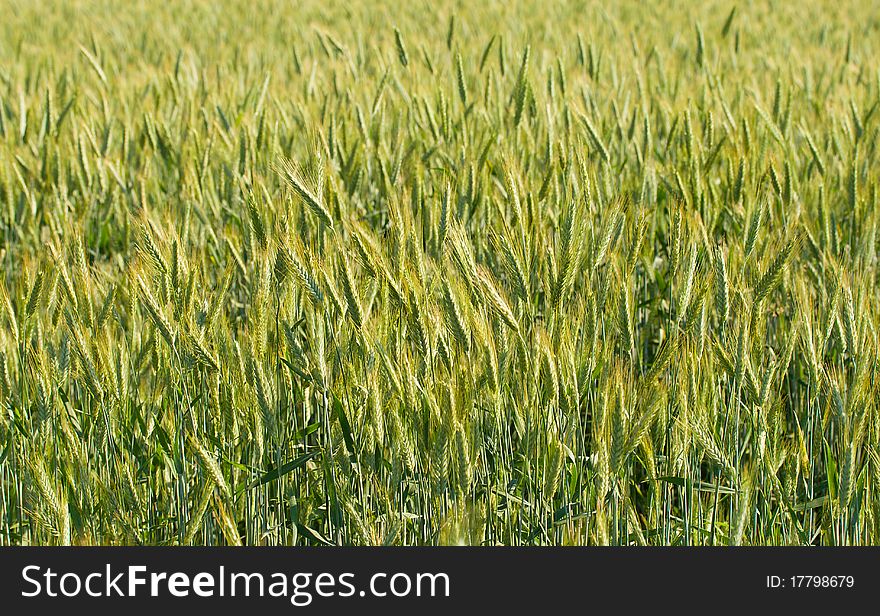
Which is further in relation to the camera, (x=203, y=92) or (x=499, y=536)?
(x=203, y=92)

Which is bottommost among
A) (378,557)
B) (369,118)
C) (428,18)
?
(378,557)

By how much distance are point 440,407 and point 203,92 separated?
2386mm

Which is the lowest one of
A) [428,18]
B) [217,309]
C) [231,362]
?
[231,362]

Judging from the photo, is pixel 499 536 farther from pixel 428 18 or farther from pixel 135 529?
pixel 428 18

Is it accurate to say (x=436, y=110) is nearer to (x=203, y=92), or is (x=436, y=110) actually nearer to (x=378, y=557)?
(x=203, y=92)

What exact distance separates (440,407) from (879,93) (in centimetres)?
223

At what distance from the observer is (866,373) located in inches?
53.3

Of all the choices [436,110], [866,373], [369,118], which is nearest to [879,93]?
[436,110]

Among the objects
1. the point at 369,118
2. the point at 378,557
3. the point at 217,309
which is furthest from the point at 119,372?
the point at 369,118

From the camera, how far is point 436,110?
3.07 meters

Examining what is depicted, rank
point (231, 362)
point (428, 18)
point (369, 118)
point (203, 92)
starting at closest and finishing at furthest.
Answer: point (231, 362)
point (369, 118)
point (203, 92)
point (428, 18)

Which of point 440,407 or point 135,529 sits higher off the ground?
point 440,407

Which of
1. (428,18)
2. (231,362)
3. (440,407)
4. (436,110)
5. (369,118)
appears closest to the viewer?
(440,407)

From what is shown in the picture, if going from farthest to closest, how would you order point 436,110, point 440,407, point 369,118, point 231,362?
point 436,110 < point 369,118 < point 231,362 < point 440,407
